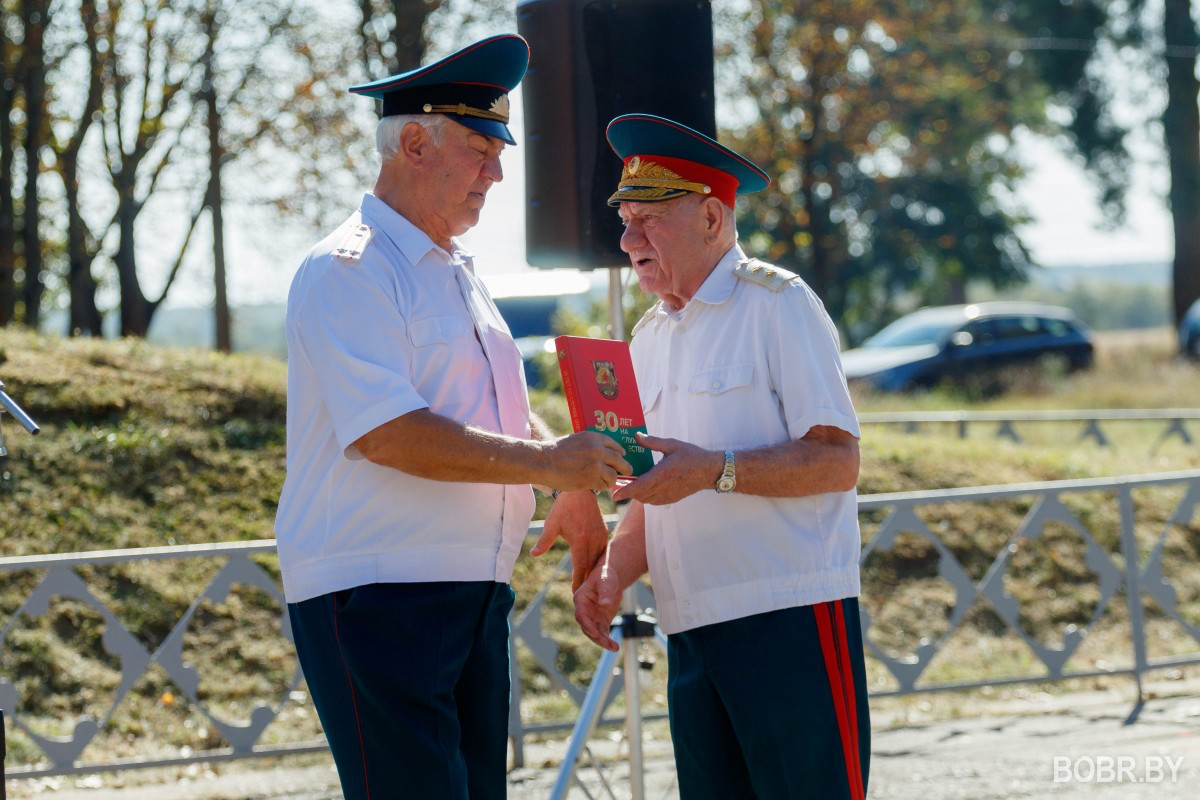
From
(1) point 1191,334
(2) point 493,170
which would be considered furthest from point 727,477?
(1) point 1191,334

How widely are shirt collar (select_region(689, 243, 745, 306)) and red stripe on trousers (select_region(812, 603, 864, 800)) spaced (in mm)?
721

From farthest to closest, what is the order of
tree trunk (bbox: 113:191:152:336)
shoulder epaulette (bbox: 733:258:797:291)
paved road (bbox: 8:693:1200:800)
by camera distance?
tree trunk (bbox: 113:191:152:336) < paved road (bbox: 8:693:1200:800) < shoulder epaulette (bbox: 733:258:797:291)

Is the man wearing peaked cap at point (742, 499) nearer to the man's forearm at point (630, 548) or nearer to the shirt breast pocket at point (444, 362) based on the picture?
the man's forearm at point (630, 548)

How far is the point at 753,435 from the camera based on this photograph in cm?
316

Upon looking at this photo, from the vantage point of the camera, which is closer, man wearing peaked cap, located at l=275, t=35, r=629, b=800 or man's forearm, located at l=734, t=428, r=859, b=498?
man wearing peaked cap, located at l=275, t=35, r=629, b=800

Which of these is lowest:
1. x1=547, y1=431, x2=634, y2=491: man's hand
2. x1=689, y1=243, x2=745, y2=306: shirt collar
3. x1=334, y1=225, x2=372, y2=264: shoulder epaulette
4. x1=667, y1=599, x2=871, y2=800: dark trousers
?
x1=667, y1=599, x2=871, y2=800: dark trousers

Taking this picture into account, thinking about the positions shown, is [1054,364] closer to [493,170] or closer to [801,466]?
[801,466]

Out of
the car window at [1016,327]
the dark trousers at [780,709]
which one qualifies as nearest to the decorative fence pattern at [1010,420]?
the car window at [1016,327]

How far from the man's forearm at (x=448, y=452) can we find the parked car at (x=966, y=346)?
17403 mm

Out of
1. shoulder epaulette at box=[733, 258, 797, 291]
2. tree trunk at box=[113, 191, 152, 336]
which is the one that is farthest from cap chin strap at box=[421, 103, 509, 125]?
tree trunk at box=[113, 191, 152, 336]

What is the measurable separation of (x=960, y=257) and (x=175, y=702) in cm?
3059

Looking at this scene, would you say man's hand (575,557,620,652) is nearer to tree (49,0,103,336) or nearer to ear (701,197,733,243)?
ear (701,197,733,243)

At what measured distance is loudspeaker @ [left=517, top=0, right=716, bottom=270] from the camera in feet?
14.7

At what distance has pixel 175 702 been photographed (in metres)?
6.63
